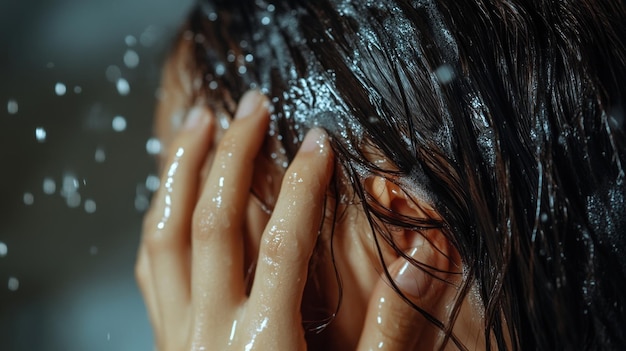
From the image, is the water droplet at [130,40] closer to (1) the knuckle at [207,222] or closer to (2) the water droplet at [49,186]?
(2) the water droplet at [49,186]

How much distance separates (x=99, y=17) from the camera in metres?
1.27

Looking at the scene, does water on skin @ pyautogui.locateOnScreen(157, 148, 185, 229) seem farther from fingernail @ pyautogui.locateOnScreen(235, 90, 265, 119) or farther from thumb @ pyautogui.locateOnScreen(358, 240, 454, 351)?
thumb @ pyautogui.locateOnScreen(358, 240, 454, 351)

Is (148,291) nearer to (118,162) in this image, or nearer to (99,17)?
(118,162)


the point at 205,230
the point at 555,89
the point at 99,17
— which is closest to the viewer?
the point at 555,89

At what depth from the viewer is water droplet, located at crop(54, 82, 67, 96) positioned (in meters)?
1.15

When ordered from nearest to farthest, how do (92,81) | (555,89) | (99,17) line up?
(555,89), (92,81), (99,17)

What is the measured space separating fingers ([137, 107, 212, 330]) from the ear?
0.68 feet

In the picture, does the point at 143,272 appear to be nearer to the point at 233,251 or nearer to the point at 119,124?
the point at 233,251

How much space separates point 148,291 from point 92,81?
1.53 feet

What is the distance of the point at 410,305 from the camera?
56 cm

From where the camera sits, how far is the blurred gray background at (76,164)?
1104 mm

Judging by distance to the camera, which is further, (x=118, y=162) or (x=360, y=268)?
(x=118, y=162)

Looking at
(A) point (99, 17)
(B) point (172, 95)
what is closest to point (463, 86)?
(B) point (172, 95)

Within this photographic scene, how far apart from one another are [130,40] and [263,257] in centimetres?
68
